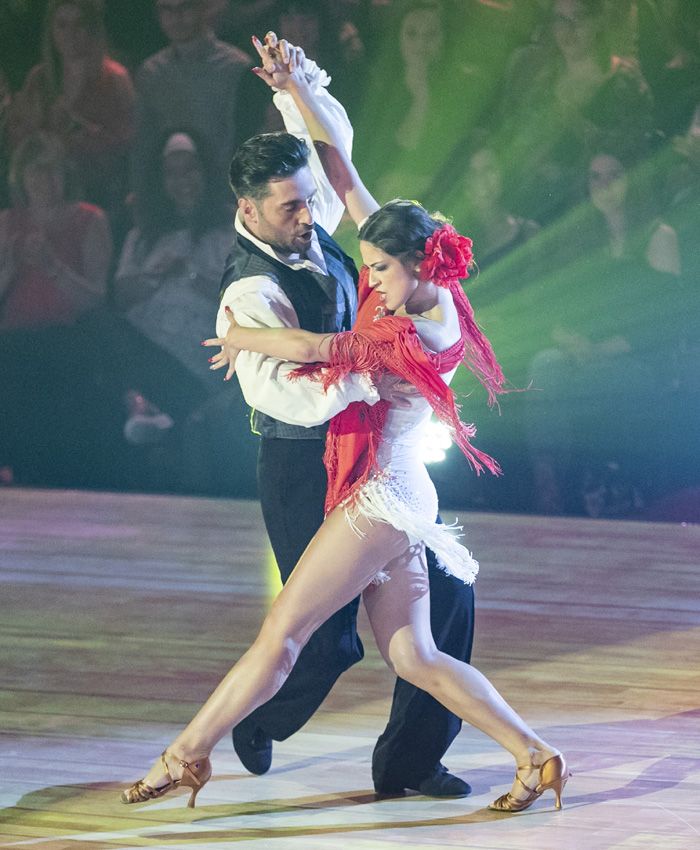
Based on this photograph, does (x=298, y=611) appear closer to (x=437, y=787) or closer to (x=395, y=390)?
(x=395, y=390)

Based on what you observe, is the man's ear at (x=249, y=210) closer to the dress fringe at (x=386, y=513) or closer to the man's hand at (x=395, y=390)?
the man's hand at (x=395, y=390)

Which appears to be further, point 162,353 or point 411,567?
point 162,353

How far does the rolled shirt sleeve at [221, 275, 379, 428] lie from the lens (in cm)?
285

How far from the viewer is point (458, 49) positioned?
24.8 feet

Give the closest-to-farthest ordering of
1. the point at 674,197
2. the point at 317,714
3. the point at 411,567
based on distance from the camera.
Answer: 1. the point at 411,567
2. the point at 317,714
3. the point at 674,197

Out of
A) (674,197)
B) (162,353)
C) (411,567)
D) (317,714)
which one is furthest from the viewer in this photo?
(162,353)

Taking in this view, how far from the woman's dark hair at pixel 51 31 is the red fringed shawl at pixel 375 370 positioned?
18.1 feet

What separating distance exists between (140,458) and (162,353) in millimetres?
625

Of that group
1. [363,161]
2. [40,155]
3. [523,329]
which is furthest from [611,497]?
[40,155]

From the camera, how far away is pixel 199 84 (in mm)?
7988

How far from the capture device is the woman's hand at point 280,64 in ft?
11.1

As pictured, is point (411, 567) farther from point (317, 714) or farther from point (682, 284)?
point (682, 284)

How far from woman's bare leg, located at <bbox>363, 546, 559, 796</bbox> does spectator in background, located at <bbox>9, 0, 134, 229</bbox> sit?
18.1ft

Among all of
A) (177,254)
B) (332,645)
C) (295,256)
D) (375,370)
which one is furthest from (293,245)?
(177,254)
